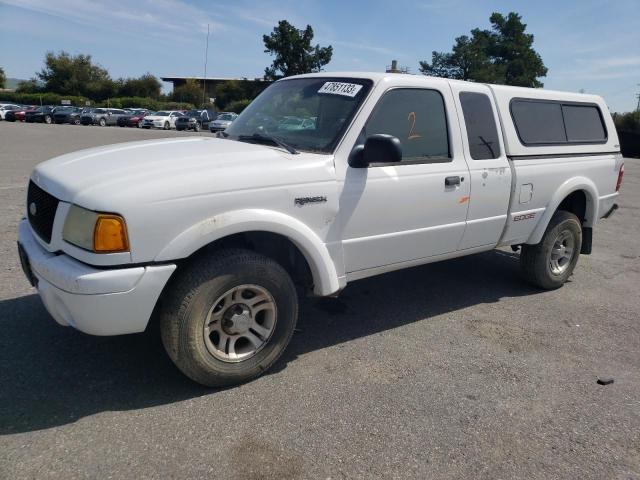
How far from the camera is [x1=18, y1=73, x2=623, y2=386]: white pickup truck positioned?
2.70 meters

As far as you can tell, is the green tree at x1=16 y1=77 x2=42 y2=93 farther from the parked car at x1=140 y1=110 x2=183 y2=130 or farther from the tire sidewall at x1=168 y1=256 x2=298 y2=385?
the tire sidewall at x1=168 y1=256 x2=298 y2=385

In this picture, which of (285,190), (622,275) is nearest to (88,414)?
(285,190)

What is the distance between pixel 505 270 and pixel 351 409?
12.1 feet

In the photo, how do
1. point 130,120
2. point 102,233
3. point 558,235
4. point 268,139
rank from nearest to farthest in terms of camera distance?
point 102,233, point 268,139, point 558,235, point 130,120

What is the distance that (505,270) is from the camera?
6043 mm

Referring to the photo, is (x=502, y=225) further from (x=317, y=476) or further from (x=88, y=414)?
(x=88, y=414)

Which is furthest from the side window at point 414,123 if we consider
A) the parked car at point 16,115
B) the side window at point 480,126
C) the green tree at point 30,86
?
the green tree at point 30,86

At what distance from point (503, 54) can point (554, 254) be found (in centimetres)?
5891

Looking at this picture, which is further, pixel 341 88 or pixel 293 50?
pixel 293 50

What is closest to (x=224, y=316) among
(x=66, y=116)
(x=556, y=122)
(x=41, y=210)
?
(x=41, y=210)

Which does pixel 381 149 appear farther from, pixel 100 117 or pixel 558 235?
pixel 100 117

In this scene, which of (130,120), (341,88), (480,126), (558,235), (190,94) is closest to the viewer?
(341,88)

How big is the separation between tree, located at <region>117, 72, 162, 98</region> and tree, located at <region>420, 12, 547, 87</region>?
130 ft

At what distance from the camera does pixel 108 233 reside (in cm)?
260
